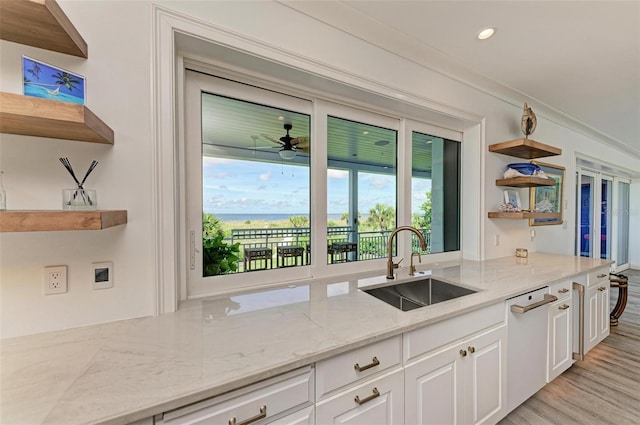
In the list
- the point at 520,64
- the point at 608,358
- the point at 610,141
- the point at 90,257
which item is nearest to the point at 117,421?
the point at 90,257

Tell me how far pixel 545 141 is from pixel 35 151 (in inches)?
169

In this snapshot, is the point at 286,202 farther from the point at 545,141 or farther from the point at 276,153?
the point at 545,141

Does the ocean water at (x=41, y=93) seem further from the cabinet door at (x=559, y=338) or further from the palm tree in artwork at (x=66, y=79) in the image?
the cabinet door at (x=559, y=338)

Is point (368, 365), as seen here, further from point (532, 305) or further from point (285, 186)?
point (532, 305)

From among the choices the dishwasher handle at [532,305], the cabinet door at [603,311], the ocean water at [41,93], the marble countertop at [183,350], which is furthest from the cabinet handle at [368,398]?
the cabinet door at [603,311]

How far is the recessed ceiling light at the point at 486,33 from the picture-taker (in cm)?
167

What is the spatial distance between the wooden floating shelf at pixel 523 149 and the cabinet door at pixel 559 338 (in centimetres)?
134

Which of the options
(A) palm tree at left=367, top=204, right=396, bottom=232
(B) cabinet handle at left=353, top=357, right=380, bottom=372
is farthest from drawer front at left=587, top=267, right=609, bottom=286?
(B) cabinet handle at left=353, top=357, right=380, bottom=372

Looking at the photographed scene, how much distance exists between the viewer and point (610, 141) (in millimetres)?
4070

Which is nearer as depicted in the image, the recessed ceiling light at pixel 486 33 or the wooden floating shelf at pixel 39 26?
the wooden floating shelf at pixel 39 26

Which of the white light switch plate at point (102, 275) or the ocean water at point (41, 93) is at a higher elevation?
the ocean water at point (41, 93)

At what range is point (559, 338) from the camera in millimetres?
1892

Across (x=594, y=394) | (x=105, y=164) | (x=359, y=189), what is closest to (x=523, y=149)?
(x=359, y=189)

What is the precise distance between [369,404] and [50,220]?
129 centimetres
